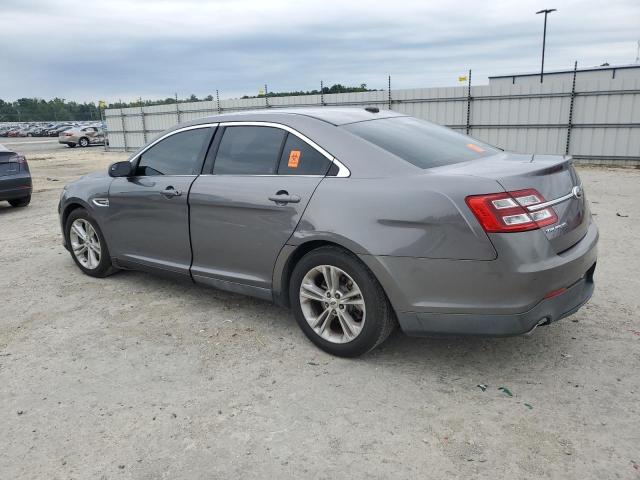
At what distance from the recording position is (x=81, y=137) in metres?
34.4

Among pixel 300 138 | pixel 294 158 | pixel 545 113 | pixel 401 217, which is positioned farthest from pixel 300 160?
pixel 545 113

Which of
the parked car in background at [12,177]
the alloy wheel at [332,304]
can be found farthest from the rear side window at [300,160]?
the parked car in background at [12,177]

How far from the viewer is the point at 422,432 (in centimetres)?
265

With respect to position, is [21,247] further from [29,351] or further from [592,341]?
[592,341]

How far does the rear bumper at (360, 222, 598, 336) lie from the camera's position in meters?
2.77

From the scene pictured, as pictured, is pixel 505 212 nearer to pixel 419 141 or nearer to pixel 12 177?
pixel 419 141

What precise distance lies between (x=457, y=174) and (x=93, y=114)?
100383 mm

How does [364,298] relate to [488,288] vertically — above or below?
below

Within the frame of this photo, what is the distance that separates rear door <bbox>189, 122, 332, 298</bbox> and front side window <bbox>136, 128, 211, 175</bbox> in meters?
0.19

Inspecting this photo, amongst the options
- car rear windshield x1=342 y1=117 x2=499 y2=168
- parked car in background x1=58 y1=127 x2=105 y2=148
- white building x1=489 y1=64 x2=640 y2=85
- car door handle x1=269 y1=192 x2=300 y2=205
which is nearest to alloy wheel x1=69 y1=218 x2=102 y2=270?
car door handle x1=269 y1=192 x2=300 y2=205

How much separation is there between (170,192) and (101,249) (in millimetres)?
1351

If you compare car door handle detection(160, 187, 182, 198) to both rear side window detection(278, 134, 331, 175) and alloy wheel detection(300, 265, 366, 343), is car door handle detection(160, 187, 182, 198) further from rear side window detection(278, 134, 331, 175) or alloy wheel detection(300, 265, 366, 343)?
alloy wheel detection(300, 265, 366, 343)

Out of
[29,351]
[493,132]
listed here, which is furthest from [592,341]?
[493,132]

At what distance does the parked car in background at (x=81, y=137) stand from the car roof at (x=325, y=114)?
3369 centimetres
